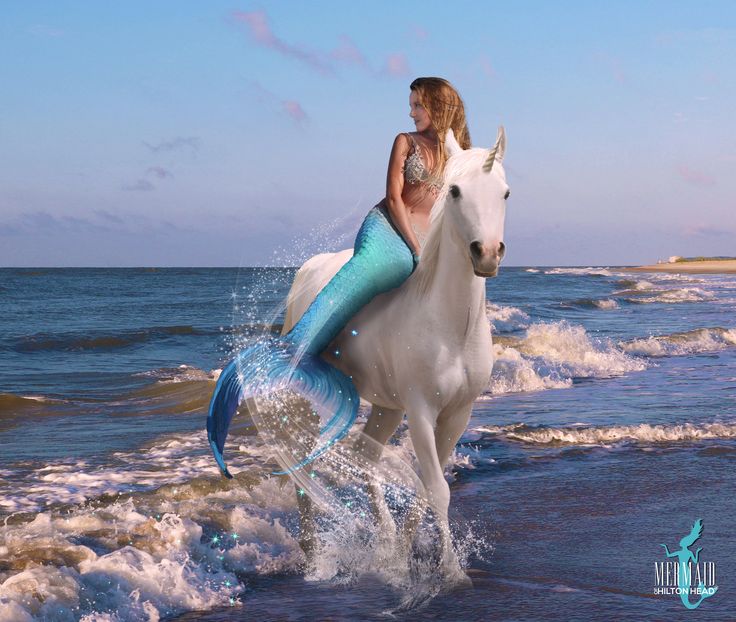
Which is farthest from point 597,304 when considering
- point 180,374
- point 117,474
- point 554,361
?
point 117,474

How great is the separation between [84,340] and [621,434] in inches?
621

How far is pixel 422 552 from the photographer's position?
4.18 m

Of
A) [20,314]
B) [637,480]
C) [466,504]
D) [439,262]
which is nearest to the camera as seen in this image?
[439,262]

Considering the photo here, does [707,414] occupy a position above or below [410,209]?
below

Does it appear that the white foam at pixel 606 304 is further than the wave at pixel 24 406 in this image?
Yes

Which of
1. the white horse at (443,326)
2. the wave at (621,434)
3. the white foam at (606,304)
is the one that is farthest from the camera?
the white foam at (606,304)

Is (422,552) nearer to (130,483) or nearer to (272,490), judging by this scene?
(272,490)

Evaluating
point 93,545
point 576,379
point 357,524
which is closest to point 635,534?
point 357,524

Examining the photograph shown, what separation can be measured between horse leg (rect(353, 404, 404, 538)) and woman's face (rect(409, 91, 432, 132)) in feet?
5.00

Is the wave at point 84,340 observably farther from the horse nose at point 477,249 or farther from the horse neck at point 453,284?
the horse nose at point 477,249

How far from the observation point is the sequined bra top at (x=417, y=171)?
3883 mm

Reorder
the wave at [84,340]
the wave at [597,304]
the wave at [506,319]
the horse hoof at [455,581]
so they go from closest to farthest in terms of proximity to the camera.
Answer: the horse hoof at [455,581] → the wave at [84,340] → the wave at [506,319] → the wave at [597,304]

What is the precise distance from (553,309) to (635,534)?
2724 cm

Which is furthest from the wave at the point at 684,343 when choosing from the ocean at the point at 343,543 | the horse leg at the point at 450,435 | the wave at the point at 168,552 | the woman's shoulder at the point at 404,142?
the woman's shoulder at the point at 404,142
